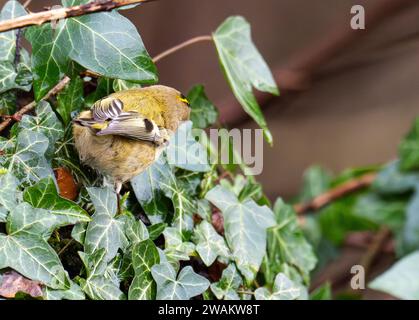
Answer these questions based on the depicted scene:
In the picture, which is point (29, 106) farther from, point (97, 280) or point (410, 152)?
point (410, 152)

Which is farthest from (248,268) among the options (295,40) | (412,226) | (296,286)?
(295,40)

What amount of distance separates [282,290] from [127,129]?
0.36 m

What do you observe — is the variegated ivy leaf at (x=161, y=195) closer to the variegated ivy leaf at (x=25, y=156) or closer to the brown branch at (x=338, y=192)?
the variegated ivy leaf at (x=25, y=156)

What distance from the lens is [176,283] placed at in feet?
3.21

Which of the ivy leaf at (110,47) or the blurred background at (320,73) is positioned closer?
the ivy leaf at (110,47)

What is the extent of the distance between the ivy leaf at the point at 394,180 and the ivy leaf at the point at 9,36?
4.47 feet

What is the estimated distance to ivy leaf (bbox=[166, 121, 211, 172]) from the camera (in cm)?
114

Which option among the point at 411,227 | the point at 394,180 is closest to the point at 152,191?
the point at 411,227

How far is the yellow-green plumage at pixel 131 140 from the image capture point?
3.45ft

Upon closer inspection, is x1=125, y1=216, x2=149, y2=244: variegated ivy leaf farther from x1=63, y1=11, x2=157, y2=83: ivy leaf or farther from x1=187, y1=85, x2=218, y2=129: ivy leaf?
x1=187, y1=85, x2=218, y2=129: ivy leaf

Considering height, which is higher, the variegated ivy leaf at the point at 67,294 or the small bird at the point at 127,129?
the small bird at the point at 127,129

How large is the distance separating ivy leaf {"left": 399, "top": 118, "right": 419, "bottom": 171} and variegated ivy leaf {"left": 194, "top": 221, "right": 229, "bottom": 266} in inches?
45.6

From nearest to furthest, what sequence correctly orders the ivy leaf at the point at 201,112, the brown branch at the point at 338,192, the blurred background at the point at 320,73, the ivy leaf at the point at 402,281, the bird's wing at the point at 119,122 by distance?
the ivy leaf at the point at 402,281, the bird's wing at the point at 119,122, the ivy leaf at the point at 201,112, the brown branch at the point at 338,192, the blurred background at the point at 320,73

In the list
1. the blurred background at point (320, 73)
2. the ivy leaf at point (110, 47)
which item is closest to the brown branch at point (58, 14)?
the ivy leaf at point (110, 47)
